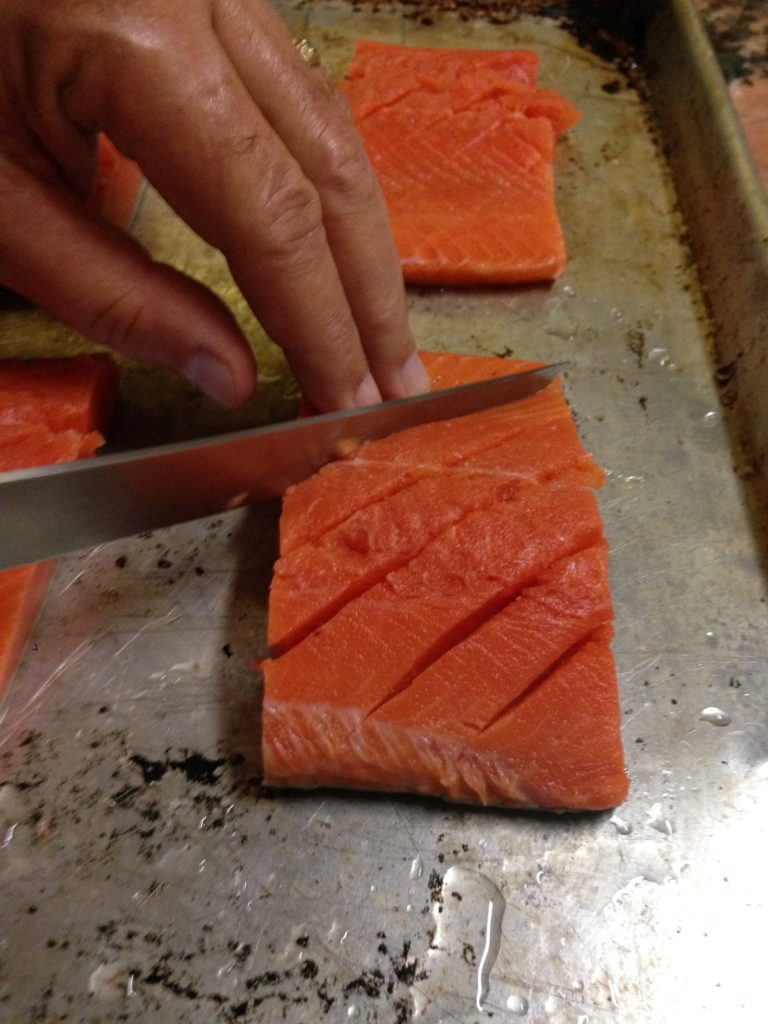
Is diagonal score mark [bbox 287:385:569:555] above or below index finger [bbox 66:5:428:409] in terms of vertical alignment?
below

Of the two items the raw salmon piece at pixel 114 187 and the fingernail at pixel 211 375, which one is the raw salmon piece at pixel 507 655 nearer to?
the fingernail at pixel 211 375

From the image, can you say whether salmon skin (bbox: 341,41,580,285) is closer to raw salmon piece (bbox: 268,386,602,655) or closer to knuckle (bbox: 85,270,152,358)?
raw salmon piece (bbox: 268,386,602,655)

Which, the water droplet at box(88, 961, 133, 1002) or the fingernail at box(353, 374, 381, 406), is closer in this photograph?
the water droplet at box(88, 961, 133, 1002)

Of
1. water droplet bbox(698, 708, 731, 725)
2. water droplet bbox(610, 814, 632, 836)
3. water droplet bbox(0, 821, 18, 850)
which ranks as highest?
water droplet bbox(0, 821, 18, 850)

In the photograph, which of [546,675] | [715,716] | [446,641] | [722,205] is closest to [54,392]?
[446,641]

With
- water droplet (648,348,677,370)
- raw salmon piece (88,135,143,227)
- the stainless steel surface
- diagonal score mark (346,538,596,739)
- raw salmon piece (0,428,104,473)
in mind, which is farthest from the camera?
raw salmon piece (88,135,143,227)

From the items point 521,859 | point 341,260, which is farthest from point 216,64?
point 521,859

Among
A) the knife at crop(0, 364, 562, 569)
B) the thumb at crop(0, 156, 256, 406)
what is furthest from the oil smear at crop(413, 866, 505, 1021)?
the thumb at crop(0, 156, 256, 406)
